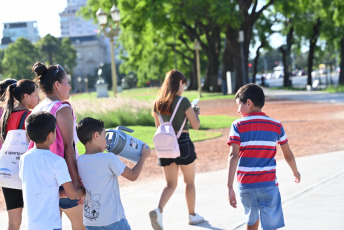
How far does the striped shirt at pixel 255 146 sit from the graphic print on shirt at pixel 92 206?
1099 millimetres

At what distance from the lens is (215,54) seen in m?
47.0

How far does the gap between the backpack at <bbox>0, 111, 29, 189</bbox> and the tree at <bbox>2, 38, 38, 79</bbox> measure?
8168 cm

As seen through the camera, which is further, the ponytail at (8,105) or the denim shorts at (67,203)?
the ponytail at (8,105)

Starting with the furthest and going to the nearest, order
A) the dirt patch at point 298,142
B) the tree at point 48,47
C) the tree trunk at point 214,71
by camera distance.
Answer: the tree at point 48,47
the tree trunk at point 214,71
the dirt patch at point 298,142

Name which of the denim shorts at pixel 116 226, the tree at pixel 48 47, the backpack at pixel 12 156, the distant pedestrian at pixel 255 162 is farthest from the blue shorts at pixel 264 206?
the tree at pixel 48 47

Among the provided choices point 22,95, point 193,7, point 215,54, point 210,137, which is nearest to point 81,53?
point 215,54

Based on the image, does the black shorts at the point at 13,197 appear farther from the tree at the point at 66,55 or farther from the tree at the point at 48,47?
the tree at the point at 66,55

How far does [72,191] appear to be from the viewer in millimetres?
3896

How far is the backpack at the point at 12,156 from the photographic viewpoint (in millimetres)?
4375

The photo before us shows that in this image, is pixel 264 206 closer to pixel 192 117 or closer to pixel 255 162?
pixel 255 162

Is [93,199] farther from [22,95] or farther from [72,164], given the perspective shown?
[22,95]

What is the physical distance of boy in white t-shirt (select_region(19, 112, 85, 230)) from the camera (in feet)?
12.4

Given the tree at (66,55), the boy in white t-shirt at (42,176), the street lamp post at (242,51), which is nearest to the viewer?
the boy in white t-shirt at (42,176)

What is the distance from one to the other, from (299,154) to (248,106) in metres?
7.04
